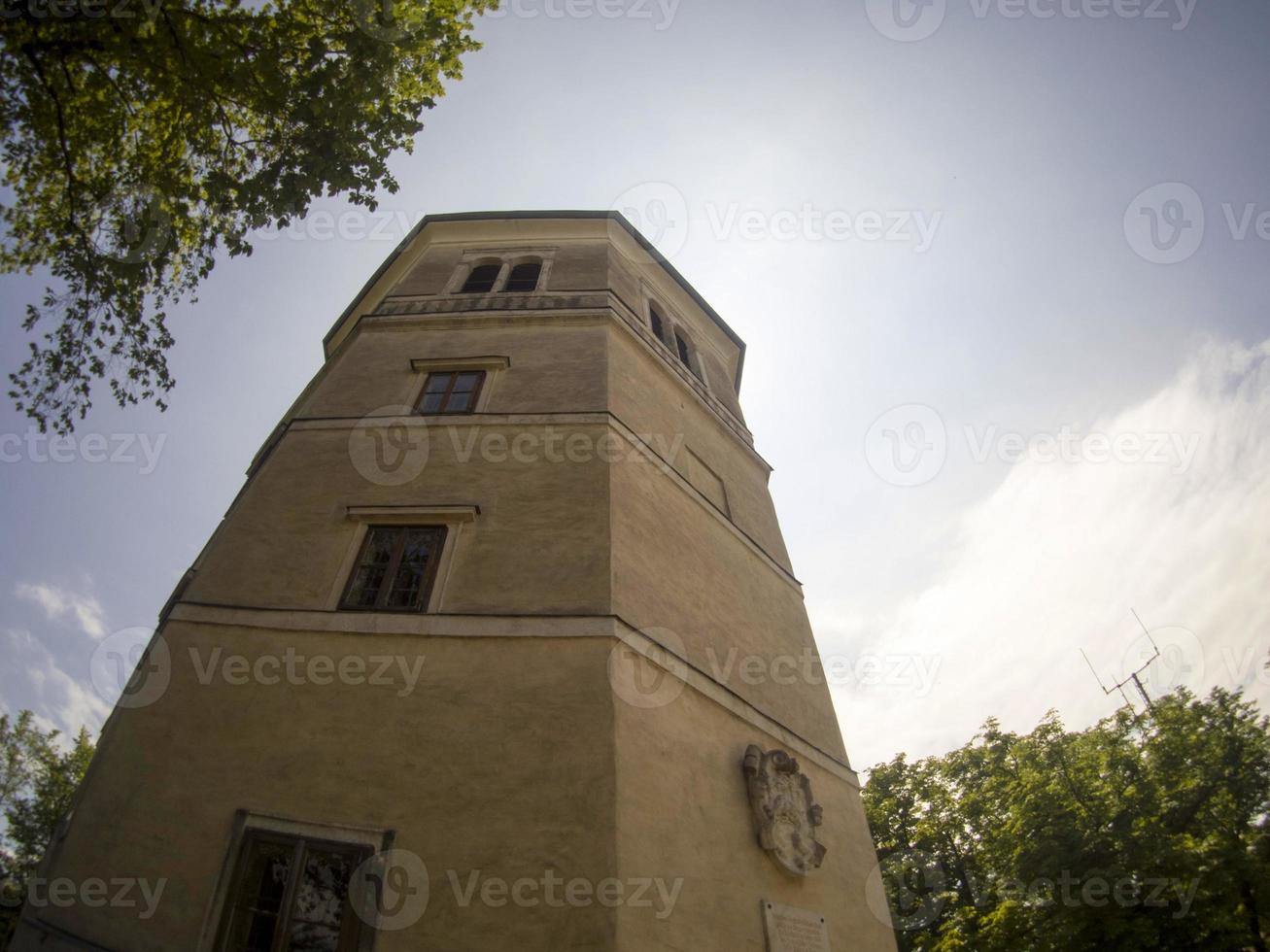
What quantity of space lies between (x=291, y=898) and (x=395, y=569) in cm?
372

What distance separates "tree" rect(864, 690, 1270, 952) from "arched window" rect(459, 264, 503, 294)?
717 inches

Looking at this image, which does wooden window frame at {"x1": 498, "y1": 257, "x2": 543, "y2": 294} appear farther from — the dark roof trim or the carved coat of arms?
the carved coat of arms

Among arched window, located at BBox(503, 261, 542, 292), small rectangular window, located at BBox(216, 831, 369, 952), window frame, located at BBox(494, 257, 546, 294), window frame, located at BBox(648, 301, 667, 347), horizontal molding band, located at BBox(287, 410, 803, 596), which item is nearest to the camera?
small rectangular window, located at BBox(216, 831, 369, 952)

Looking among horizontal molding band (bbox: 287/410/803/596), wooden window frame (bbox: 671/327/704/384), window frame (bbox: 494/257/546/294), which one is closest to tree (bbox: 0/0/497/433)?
horizontal molding band (bbox: 287/410/803/596)

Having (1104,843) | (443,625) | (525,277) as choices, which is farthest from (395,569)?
(1104,843)

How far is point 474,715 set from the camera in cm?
703

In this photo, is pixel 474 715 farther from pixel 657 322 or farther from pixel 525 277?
pixel 657 322

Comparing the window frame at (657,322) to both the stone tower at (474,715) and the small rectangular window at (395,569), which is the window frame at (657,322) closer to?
the stone tower at (474,715)

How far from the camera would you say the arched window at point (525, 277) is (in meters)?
15.1

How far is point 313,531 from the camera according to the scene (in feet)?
29.6

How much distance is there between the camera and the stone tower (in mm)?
6078

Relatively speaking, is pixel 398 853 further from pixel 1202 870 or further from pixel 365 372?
pixel 1202 870

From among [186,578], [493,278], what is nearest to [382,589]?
[186,578]

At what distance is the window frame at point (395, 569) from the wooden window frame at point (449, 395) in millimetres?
2458
